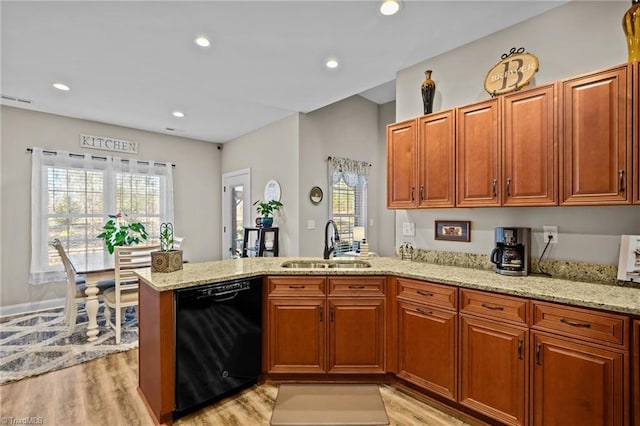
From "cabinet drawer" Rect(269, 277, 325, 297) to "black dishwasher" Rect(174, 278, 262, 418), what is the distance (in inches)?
4.7

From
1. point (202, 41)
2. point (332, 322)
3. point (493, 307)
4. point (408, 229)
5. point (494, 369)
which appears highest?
point (202, 41)

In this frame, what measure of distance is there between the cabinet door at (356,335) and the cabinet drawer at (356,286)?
0.05 meters

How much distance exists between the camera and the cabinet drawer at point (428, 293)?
210cm

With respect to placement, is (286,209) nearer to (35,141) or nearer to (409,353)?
(409,353)

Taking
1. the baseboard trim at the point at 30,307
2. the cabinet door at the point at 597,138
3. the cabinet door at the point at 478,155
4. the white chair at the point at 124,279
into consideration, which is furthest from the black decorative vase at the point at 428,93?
the baseboard trim at the point at 30,307

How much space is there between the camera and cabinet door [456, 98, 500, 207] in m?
2.23

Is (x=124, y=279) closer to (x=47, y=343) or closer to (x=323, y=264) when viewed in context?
(x=47, y=343)

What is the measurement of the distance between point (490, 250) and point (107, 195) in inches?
208

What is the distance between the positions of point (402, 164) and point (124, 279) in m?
3.10

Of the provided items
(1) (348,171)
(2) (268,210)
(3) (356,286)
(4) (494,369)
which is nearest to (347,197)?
(1) (348,171)

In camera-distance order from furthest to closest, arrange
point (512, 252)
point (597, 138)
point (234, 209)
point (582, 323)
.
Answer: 1. point (234, 209)
2. point (512, 252)
3. point (597, 138)
4. point (582, 323)

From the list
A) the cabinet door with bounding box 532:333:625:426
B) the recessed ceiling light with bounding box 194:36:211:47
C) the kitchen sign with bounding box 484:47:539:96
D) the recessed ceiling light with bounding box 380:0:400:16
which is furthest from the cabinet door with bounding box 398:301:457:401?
the recessed ceiling light with bounding box 194:36:211:47

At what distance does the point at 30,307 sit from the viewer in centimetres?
423

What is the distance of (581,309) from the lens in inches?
63.6
